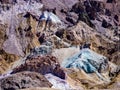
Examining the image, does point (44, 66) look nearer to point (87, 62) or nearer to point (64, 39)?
point (87, 62)

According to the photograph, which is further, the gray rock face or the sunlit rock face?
the sunlit rock face

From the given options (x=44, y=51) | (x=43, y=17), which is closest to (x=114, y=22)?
(x=43, y=17)

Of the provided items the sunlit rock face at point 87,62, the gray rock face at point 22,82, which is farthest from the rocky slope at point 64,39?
the gray rock face at point 22,82

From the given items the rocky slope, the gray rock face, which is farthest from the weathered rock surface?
the gray rock face

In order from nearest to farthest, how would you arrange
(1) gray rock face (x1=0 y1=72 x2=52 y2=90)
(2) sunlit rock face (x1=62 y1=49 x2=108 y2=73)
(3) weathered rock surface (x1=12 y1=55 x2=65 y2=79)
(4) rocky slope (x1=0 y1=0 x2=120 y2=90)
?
(1) gray rock face (x1=0 y1=72 x2=52 y2=90)
(3) weathered rock surface (x1=12 y1=55 x2=65 y2=79)
(4) rocky slope (x1=0 y1=0 x2=120 y2=90)
(2) sunlit rock face (x1=62 y1=49 x2=108 y2=73)

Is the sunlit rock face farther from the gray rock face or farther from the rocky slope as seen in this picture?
the gray rock face

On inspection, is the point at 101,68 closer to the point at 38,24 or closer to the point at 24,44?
the point at 24,44

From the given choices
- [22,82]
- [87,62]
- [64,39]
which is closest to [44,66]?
[22,82]
